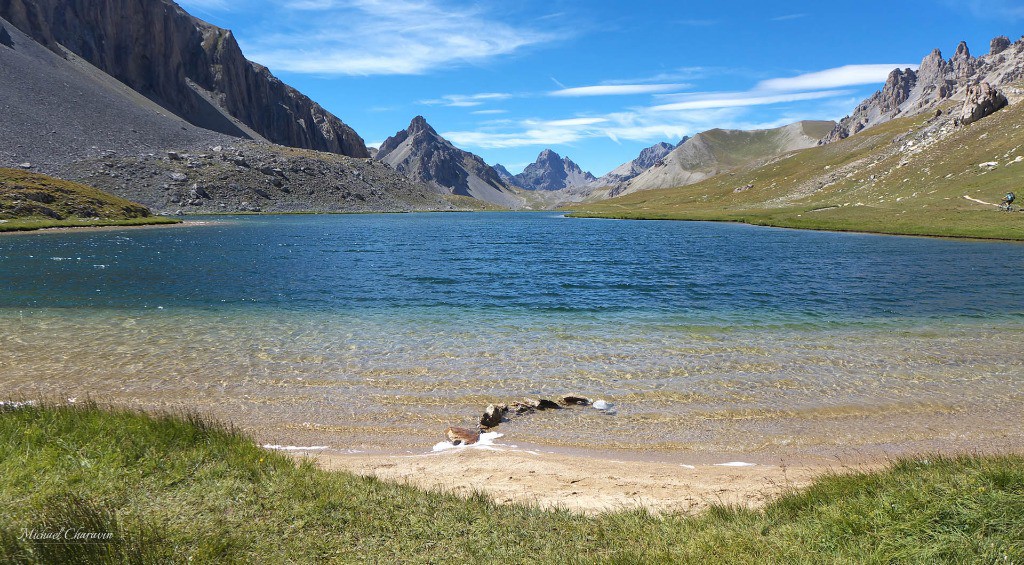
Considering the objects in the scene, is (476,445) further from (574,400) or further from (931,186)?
(931,186)

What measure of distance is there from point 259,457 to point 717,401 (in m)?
12.8

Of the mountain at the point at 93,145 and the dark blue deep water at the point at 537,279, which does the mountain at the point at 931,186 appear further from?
the mountain at the point at 93,145

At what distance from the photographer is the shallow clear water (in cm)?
1463

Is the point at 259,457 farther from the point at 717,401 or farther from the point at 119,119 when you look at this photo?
the point at 119,119

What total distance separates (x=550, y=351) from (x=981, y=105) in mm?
211221

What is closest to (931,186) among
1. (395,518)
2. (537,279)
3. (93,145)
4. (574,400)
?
(537,279)

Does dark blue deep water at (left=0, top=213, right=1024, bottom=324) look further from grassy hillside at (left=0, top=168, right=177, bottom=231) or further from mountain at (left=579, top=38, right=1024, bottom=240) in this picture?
mountain at (left=579, top=38, right=1024, bottom=240)

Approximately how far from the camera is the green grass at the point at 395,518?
6484mm

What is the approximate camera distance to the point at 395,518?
8.03 meters

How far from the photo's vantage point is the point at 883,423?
48.0 ft

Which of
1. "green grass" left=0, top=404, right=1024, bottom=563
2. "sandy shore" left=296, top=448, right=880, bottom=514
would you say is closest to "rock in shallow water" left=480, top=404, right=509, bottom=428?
"sandy shore" left=296, top=448, right=880, bottom=514

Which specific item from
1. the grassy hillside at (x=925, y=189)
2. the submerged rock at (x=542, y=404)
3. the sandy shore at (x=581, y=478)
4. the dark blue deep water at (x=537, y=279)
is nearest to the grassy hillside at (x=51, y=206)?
the dark blue deep water at (x=537, y=279)

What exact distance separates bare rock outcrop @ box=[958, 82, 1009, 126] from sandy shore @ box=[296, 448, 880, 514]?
208m

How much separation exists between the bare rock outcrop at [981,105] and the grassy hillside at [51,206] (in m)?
226
